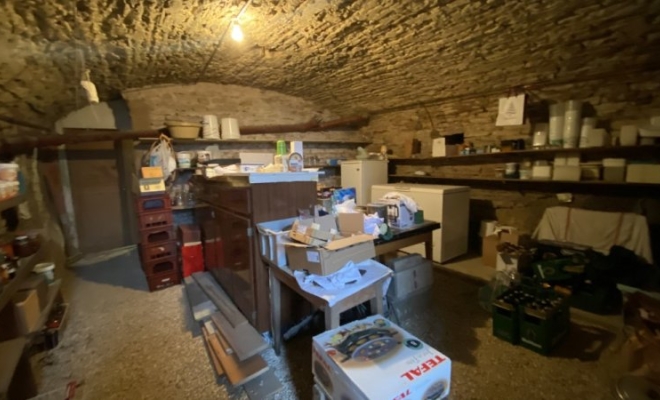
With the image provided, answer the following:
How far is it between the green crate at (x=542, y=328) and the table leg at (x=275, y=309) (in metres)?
1.67

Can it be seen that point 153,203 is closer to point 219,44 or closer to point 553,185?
point 219,44

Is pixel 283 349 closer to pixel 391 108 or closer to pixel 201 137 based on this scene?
pixel 201 137

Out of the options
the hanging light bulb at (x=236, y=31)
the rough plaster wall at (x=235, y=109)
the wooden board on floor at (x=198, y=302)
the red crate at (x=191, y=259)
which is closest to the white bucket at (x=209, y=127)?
the rough plaster wall at (x=235, y=109)

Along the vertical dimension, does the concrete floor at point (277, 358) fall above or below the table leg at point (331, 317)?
below

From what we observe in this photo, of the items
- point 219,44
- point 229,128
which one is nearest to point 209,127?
point 229,128

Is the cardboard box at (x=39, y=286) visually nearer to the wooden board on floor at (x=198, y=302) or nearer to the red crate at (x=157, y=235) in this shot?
the red crate at (x=157, y=235)

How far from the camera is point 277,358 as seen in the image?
1.84 meters

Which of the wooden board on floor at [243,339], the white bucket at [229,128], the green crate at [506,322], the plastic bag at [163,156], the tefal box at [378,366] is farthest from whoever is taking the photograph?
the white bucket at [229,128]

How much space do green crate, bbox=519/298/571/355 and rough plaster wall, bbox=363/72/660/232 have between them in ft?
5.44

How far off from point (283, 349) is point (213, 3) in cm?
250

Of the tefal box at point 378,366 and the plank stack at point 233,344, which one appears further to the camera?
the plank stack at point 233,344

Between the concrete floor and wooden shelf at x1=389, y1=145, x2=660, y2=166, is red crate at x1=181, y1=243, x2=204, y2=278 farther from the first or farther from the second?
wooden shelf at x1=389, y1=145, x2=660, y2=166

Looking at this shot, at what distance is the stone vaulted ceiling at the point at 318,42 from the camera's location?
189 cm

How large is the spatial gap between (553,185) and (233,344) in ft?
12.2
